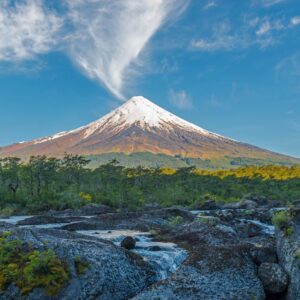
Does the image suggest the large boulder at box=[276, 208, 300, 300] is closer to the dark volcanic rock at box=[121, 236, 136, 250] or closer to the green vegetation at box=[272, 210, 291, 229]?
the green vegetation at box=[272, 210, 291, 229]

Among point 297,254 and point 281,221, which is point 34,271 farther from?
point 281,221

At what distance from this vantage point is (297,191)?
98.6 meters

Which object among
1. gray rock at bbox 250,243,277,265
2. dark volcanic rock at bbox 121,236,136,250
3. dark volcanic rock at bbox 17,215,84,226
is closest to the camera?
gray rock at bbox 250,243,277,265

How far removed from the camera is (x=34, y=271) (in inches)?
554

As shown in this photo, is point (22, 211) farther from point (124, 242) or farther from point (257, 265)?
point (257, 265)

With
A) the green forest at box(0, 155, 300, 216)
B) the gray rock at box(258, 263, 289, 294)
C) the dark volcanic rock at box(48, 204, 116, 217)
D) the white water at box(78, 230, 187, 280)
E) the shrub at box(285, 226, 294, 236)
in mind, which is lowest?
the gray rock at box(258, 263, 289, 294)

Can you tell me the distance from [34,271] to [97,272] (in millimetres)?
1971

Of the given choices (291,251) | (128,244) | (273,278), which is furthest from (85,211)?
Answer: (273,278)

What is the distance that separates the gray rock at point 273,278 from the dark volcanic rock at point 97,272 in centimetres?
385

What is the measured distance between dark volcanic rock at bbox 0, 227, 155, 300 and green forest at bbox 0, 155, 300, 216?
4615cm

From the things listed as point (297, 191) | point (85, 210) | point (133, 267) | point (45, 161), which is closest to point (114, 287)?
point (133, 267)

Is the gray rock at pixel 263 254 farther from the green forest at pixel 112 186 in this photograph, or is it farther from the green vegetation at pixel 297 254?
the green forest at pixel 112 186

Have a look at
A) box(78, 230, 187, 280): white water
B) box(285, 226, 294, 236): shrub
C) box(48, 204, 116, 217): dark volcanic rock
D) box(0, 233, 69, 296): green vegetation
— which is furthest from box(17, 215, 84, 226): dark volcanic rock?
box(285, 226, 294, 236): shrub

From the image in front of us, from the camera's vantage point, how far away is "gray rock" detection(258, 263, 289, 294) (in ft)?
46.8
